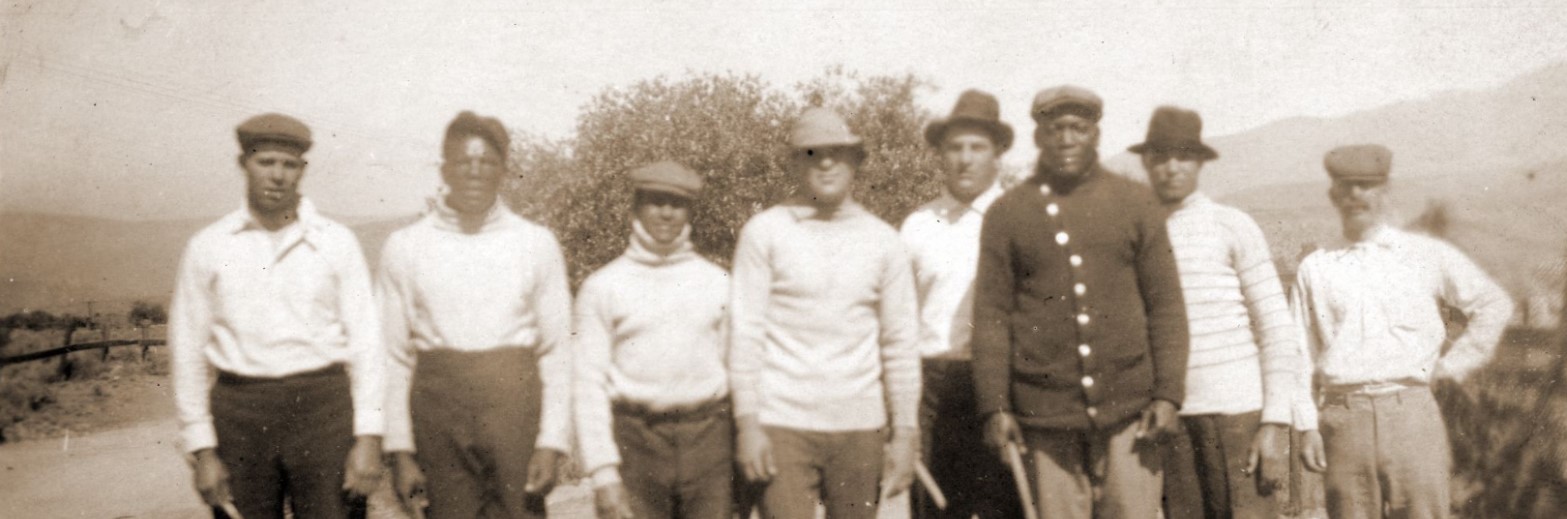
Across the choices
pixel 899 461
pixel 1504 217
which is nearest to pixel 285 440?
pixel 899 461

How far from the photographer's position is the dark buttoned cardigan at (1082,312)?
3371 millimetres

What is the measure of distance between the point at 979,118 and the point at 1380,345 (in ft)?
5.62

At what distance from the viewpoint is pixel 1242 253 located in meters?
3.76

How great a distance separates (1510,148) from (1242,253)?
1.96 m

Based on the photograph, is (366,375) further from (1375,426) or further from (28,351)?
(1375,426)

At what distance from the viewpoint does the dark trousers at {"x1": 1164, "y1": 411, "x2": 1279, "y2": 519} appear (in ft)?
12.0

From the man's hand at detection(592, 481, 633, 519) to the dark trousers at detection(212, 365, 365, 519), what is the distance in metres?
0.94

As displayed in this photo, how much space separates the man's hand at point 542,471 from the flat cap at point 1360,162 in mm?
3104

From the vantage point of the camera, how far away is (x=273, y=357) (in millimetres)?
3520

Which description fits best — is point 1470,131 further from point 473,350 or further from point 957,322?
point 473,350

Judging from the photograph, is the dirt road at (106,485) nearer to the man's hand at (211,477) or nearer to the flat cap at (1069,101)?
the man's hand at (211,477)

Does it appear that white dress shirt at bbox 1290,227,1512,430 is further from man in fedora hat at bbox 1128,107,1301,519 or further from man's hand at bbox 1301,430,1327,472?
man in fedora hat at bbox 1128,107,1301,519

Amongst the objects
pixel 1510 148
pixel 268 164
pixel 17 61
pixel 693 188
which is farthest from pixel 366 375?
pixel 1510 148

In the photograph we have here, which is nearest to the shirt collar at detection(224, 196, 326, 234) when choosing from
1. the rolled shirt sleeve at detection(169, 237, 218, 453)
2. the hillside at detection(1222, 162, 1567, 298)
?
the rolled shirt sleeve at detection(169, 237, 218, 453)
